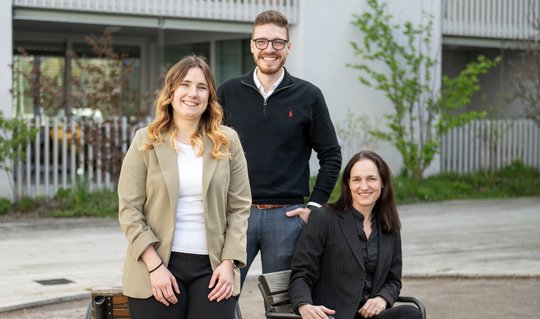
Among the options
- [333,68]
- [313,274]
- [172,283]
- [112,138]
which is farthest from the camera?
[333,68]

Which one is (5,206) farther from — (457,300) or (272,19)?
(272,19)

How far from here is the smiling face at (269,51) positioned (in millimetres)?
5352

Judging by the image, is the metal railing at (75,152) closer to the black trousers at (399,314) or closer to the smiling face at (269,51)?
the smiling face at (269,51)

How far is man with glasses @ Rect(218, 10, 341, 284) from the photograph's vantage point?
5445 mm

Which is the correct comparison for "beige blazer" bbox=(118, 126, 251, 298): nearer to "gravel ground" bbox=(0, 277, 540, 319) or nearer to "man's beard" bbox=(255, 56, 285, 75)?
"man's beard" bbox=(255, 56, 285, 75)

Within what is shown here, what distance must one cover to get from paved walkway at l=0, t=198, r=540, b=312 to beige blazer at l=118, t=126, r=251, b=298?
14.0ft

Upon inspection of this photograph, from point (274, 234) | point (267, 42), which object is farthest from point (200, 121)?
point (274, 234)

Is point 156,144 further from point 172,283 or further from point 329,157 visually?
point 329,157

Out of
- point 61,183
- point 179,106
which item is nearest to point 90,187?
point 61,183

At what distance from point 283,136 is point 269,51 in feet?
1.54

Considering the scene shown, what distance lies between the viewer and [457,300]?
8.80 m

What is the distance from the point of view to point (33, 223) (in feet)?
44.4

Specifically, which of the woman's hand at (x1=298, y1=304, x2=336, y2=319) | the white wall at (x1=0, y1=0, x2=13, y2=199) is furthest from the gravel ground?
the white wall at (x1=0, y1=0, x2=13, y2=199)

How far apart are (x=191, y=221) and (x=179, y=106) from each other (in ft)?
1.62
